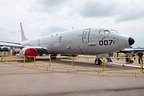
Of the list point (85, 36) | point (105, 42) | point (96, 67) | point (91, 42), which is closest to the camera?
point (96, 67)

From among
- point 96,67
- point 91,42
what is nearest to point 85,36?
point 91,42

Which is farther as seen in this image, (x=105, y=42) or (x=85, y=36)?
(x=85, y=36)

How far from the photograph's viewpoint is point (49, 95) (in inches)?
207

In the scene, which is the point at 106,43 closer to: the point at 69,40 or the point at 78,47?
the point at 78,47

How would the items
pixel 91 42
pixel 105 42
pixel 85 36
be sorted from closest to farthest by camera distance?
1. pixel 105 42
2. pixel 91 42
3. pixel 85 36

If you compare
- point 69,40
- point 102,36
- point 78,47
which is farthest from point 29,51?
point 102,36

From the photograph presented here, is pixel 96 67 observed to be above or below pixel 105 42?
below

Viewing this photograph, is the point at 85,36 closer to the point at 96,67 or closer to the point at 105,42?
the point at 105,42

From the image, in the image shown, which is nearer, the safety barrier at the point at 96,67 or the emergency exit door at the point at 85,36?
the safety barrier at the point at 96,67

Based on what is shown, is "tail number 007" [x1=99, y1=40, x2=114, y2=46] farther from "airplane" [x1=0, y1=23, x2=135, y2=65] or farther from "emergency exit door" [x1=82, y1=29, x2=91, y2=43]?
"emergency exit door" [x1=82, y1=29, x2=91, y2=43]

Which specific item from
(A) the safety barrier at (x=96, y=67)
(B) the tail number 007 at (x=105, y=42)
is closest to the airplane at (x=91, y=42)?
(B) the tail number 007 at (x=105, y=42)

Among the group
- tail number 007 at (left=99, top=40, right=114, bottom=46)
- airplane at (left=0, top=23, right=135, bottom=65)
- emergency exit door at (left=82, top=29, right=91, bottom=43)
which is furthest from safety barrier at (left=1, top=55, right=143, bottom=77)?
emergency exit door at (left=82, top=29, right=91, bottom=43)

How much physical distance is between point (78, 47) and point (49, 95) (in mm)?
11469

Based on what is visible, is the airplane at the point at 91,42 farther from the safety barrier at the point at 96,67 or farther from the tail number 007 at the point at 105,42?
the safety barrier at the point at 96,67
